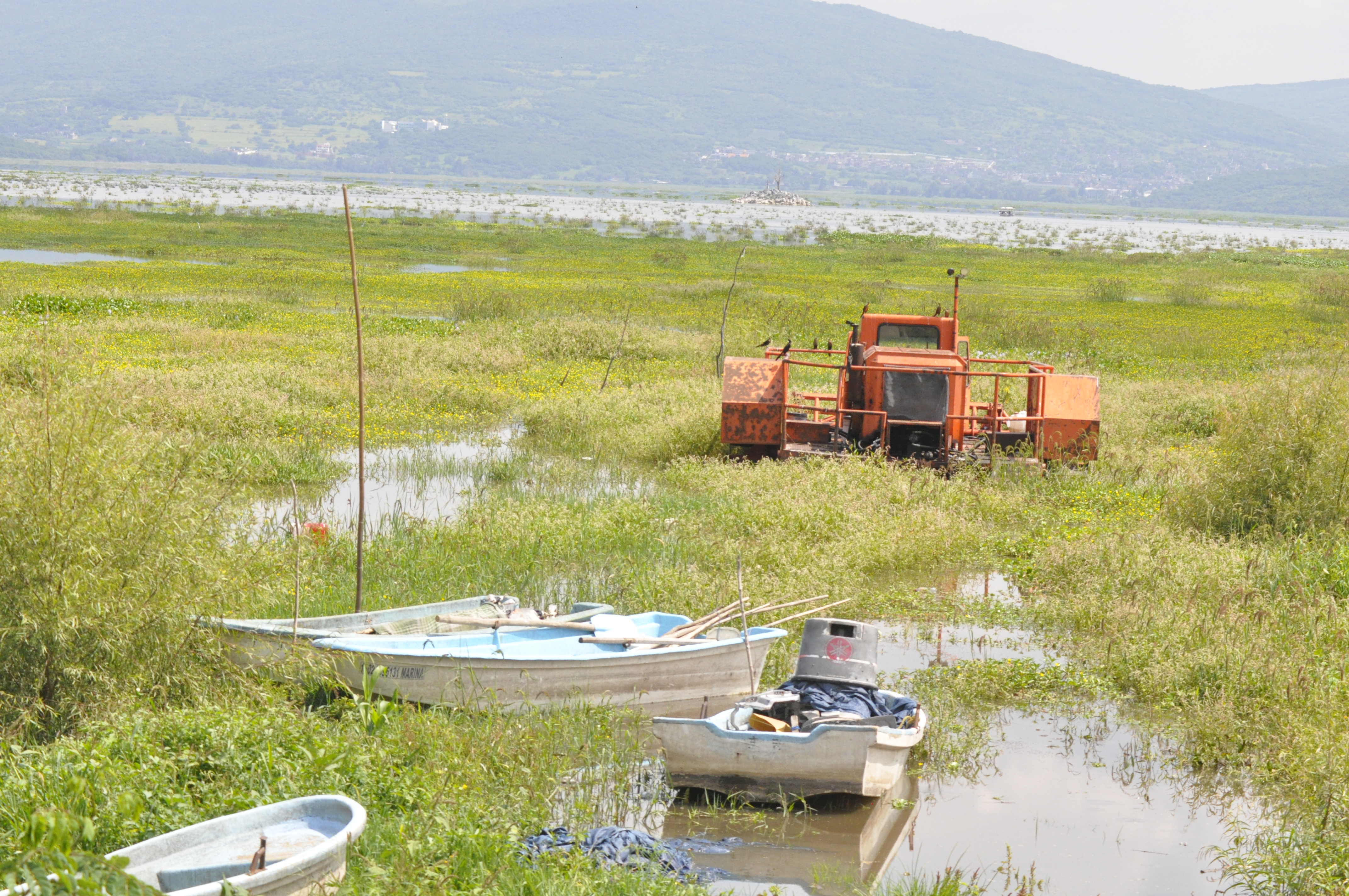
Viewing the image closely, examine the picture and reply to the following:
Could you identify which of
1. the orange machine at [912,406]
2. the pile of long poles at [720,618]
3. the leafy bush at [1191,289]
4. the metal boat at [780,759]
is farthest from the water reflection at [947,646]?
the leafy bush at [1191,289]

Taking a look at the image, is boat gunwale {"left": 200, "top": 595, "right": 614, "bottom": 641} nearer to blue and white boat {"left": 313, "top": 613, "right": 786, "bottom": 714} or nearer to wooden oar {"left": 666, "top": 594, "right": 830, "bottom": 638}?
blue and white boat {"left": 313, "top": 613, "right": 786, "bottom": 714}

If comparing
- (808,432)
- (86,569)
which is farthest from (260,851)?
(808,432)

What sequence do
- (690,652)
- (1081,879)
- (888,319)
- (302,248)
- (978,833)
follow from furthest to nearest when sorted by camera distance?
(302,248), (888,319), (690,652), (978,833), (1081,879)

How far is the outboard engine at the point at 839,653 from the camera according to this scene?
8.72 m

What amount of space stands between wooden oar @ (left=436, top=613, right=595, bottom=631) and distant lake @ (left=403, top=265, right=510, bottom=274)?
36449 millimetres

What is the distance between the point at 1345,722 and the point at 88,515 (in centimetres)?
824

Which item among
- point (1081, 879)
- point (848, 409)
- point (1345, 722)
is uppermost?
point (848, 409)

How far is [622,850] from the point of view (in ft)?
21.7

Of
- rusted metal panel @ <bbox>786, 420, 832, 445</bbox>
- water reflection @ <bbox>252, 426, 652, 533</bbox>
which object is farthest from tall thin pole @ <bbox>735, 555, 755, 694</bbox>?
rusted metal panel @ <bbox>786, 420, 832, 445</bbox>

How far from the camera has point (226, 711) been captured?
7.33m

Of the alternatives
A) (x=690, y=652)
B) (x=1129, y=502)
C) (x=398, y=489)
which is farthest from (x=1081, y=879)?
(x=398, y=489)

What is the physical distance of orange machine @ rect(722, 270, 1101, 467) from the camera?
16234 mm

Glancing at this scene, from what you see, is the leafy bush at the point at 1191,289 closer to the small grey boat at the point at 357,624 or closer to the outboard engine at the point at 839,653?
the outboard engine at the point at 839,653

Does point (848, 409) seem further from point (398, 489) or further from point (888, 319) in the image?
point (398, 489)
